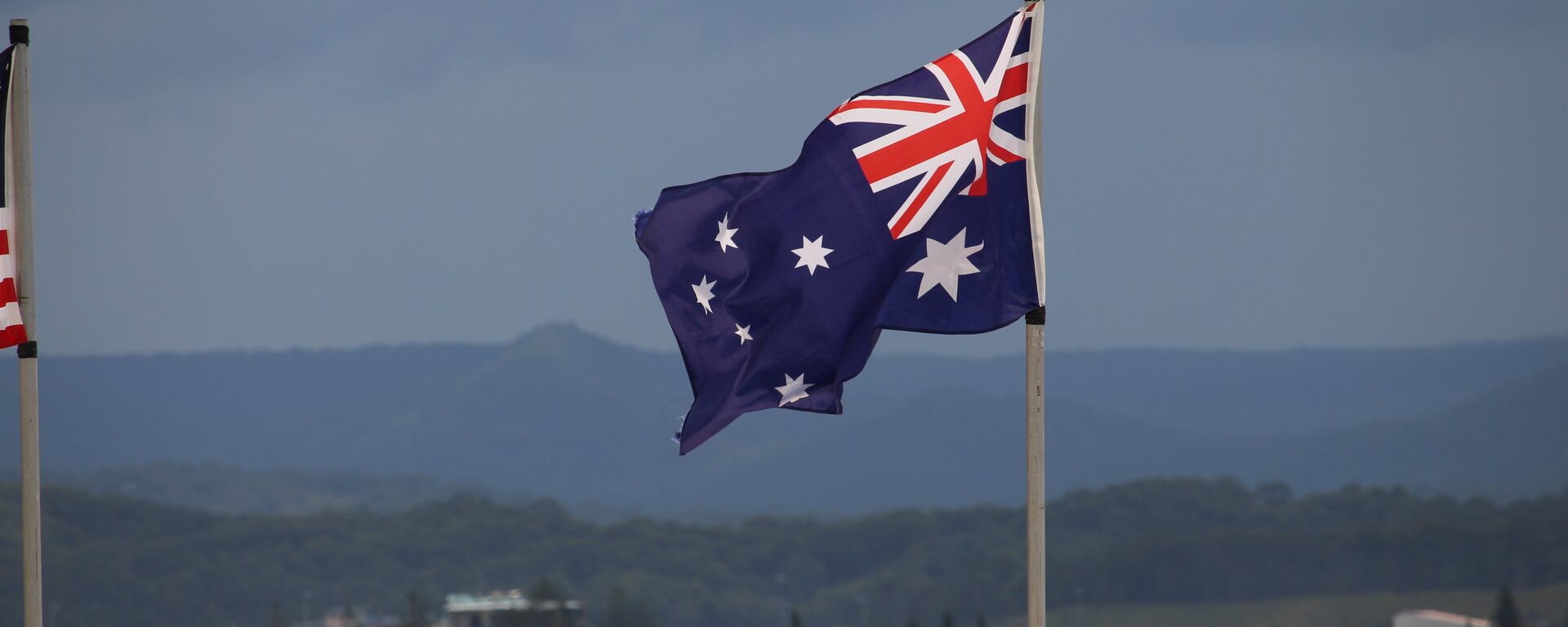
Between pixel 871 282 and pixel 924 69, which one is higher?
pixel 924 69

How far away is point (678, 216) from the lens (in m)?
17.3

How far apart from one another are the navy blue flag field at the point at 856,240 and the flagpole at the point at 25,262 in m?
5.20

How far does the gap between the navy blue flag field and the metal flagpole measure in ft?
0.25

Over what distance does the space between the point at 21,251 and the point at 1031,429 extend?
8.86 m

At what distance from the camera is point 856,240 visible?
16125 mm

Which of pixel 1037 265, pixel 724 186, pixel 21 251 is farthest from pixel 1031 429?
pixel 21 251

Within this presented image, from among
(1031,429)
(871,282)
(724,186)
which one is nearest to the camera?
(1031,429)

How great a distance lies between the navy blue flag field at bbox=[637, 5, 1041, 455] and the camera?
15.3 metres

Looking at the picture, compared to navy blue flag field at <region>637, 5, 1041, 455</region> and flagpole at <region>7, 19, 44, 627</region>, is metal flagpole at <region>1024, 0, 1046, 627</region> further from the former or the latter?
flagpole at <region>7, 19, 44, 627</region>

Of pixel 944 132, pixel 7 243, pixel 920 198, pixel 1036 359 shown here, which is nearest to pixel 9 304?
pixel 7 243

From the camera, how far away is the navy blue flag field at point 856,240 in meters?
15.3

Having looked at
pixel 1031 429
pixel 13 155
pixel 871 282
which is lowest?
pixel 1031 429

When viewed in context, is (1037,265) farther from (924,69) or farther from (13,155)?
(13,155)

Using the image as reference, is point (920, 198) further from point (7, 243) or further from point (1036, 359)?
point (7, 243)
